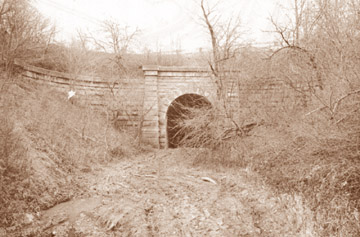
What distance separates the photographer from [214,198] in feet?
24.2

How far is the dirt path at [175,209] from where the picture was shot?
18.8 feet

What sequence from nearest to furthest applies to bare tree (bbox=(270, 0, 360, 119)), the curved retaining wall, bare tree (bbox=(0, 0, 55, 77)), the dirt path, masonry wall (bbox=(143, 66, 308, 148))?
the dirt path < bare tree (bbox=(270, 0, 360, 119)) < bare tree (bbox=(0, 0, 55, 77)) < masonry wall (bbox=(143, 66, 308, 148)) < the curved retaining wall

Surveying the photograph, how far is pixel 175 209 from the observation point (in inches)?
266

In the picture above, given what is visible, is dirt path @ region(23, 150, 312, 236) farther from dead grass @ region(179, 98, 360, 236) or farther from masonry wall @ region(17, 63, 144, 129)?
masonry wall @ region(17, 63, 144, 129)

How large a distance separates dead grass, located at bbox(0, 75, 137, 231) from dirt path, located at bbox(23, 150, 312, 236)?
48 centimetres

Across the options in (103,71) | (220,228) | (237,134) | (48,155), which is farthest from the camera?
(103,71)

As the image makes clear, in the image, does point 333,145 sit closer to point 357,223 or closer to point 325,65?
point 357,223

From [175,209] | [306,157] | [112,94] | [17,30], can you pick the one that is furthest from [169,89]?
[175,209]

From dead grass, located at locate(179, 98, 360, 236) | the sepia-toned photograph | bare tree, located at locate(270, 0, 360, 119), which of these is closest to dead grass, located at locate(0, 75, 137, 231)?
the sepia-toned photograph

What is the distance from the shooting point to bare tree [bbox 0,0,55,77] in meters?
11.6

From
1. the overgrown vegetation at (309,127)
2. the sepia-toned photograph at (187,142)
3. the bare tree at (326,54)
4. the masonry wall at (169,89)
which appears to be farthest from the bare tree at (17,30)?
the bare tree at (326,54)

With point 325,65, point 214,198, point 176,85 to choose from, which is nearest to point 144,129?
point 176,85

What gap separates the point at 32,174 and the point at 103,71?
12.1 meters

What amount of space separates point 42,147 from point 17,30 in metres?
7.01
